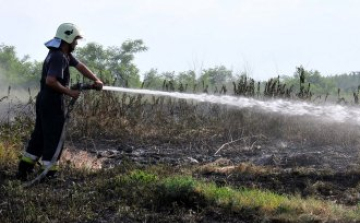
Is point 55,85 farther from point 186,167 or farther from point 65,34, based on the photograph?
point 186,167

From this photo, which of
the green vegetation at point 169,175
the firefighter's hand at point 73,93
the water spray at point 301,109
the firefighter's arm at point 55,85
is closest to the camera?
the green vegetation at point 169,175

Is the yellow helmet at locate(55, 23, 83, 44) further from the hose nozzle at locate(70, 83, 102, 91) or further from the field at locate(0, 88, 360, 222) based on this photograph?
the field at locate(0, 88, 360, 222)

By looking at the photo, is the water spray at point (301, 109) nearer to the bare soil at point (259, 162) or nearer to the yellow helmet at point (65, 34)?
the bare soil at point (259, 162)

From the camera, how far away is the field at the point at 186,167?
5.98 m

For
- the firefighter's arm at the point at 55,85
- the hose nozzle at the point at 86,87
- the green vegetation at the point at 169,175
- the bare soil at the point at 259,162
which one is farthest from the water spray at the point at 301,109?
the firefighter's arm at the point at 55,85

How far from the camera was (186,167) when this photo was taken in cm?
855

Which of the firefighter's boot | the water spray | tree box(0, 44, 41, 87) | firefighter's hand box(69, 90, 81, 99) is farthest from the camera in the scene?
tree box(0, 44, 41, 87)

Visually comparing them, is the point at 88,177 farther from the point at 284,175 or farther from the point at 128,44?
the point at 128,44

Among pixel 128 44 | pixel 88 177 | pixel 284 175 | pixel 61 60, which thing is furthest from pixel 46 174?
pixel 128 44

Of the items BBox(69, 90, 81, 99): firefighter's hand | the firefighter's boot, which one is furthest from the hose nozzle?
the firefighter's boot

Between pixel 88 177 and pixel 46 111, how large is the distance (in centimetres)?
101

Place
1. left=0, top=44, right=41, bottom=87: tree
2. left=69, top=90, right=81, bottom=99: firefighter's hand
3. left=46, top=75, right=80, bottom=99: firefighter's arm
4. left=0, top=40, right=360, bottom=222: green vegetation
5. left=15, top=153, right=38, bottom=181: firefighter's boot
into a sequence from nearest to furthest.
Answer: left=0, top=40, right=360, bottom=222: green vegetation, left=46, top=75, right=80, bottom=99: firefighter's arm, left=69, top=90, right=81, bottom=99: firefighter's hand, left=15, top=153, right=38, bottom=181: firefighter's boot, left=0, top=44, right=41, bottom=87: tree

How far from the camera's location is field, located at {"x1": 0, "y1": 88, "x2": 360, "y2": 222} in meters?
5.98

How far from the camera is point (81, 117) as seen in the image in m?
11.2
